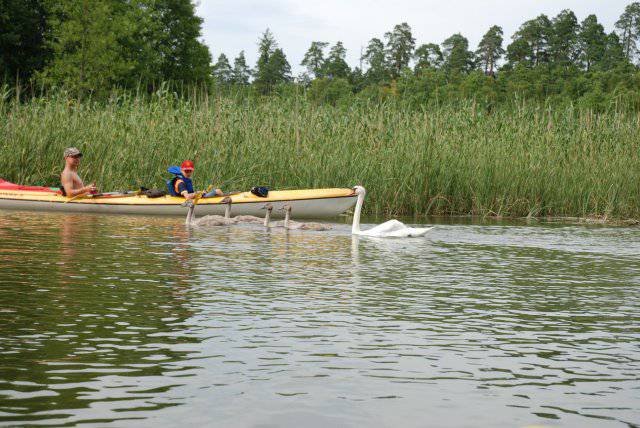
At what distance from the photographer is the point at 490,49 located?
374 ft

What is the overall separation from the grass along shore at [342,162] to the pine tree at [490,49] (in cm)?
9897

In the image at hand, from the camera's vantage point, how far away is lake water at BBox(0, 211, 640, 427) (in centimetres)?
393

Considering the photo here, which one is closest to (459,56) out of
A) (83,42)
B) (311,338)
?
(83,42)

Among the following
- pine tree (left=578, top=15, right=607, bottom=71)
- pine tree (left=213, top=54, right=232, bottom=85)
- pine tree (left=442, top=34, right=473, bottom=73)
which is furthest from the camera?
pine tree (left=213, top=54, right=232, bottom=85)

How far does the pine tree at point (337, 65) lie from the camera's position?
400 ft

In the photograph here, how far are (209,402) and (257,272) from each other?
422cm

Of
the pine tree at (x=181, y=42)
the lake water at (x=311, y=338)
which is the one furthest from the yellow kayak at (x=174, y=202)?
the pine tree at (x=181, y=42)

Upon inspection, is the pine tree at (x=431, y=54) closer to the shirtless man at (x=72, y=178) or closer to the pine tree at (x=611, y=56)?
the pine tree at (x=611, y=56)

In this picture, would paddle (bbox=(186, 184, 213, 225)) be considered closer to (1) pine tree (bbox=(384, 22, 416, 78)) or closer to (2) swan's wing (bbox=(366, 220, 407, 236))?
(2) swan's wing (bbox=(366, 220, 407, 236))

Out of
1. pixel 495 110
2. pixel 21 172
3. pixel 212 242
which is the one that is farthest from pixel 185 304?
pixel 495 110

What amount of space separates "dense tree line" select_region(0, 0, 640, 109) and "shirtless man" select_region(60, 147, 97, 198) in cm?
199

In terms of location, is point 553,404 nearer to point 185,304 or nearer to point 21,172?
point 185,304

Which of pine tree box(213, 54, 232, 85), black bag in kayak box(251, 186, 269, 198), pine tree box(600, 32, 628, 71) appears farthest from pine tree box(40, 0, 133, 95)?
pine tree box(213, 54, 232, 85)

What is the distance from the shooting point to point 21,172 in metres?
16.2
